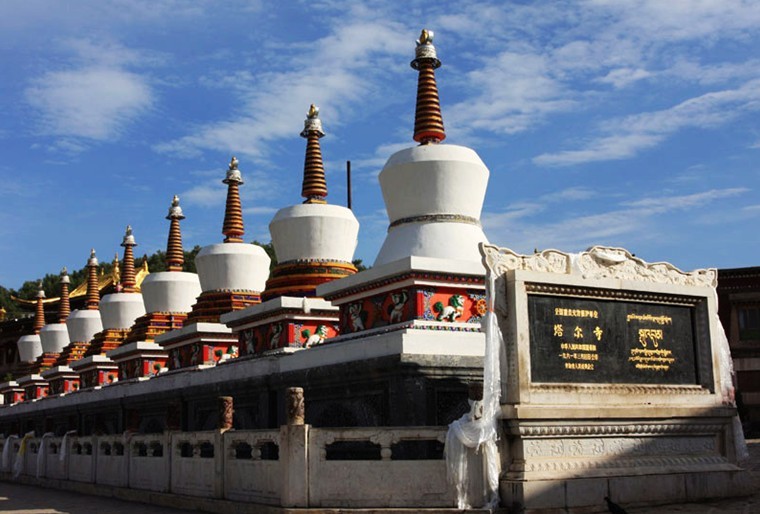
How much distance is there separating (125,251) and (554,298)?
84.0 feet

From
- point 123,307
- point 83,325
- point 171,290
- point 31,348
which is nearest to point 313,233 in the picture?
point 171,290

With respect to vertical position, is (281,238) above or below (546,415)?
above

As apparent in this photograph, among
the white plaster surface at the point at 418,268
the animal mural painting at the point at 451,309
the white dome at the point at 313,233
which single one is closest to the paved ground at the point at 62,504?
the white plaster surface at the point at 418,268

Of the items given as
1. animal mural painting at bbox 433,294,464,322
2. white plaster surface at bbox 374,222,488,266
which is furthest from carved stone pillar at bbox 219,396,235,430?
white plaster surface at bbox 374,222,488,266

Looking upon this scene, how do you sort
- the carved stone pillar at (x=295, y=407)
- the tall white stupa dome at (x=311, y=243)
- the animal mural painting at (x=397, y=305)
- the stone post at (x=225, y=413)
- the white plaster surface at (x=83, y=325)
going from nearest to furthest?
the carved stone pillar at (x=295, y=407), the stone post at (x=225, y=413), the animal mural painting at (x=397, y=305), the tall white stupa dome at (x=311, y=243), the white plaster surface at (x=83, y=325)

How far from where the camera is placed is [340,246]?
21469 millimetres

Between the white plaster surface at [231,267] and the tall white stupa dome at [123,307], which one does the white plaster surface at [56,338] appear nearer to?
the tall white stupa dome at [123,307]

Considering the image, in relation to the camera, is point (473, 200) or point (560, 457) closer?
point (560, 457)

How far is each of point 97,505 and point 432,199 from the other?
801 cm

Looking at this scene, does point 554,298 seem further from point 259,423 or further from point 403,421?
point 259,423

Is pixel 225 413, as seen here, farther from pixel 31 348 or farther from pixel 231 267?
pixel 31 348

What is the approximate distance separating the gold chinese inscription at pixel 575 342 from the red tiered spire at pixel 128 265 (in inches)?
969

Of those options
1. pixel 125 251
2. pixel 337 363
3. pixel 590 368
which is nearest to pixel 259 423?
pixel 337 363

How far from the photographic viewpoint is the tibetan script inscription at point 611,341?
40.1 ft
